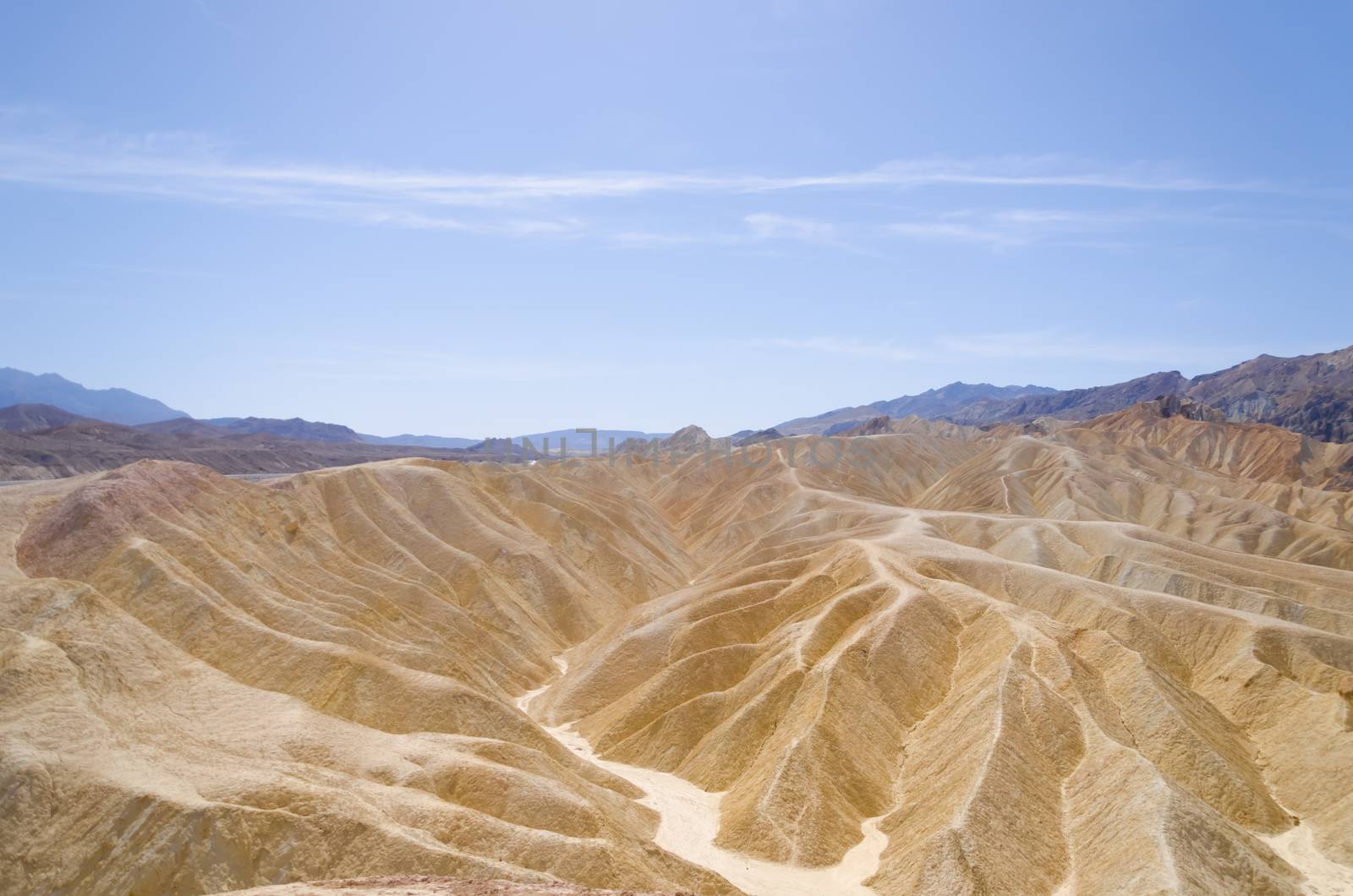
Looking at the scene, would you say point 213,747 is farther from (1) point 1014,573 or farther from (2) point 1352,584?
(2) point 1352,584

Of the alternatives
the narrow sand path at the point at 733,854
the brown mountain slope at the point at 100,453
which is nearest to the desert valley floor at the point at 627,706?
the narrow sand path at the point at 733,854

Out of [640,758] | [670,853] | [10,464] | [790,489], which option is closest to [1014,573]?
[640,758]

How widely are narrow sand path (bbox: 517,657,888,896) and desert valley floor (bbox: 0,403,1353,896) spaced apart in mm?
170

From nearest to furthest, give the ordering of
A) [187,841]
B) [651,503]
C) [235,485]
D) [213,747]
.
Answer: [187,841]
[213,747]
[235,485]
[651,503]

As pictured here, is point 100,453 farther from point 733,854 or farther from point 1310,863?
point 1310,863

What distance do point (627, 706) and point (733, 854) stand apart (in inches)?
743

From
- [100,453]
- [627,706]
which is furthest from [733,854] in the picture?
[100,453]

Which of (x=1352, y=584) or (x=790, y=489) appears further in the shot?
(x=790, y=489)

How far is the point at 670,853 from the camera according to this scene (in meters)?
32.3

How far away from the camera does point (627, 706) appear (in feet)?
182

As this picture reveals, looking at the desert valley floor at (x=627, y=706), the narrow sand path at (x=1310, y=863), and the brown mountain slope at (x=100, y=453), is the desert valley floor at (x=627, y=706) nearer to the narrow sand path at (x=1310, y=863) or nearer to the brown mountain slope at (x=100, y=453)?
the narrow sand path at (x=1310, y=863)

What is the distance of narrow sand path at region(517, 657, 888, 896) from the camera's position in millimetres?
34969

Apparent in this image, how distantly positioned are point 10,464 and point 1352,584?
164282mm

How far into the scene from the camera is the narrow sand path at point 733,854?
34969 mm
